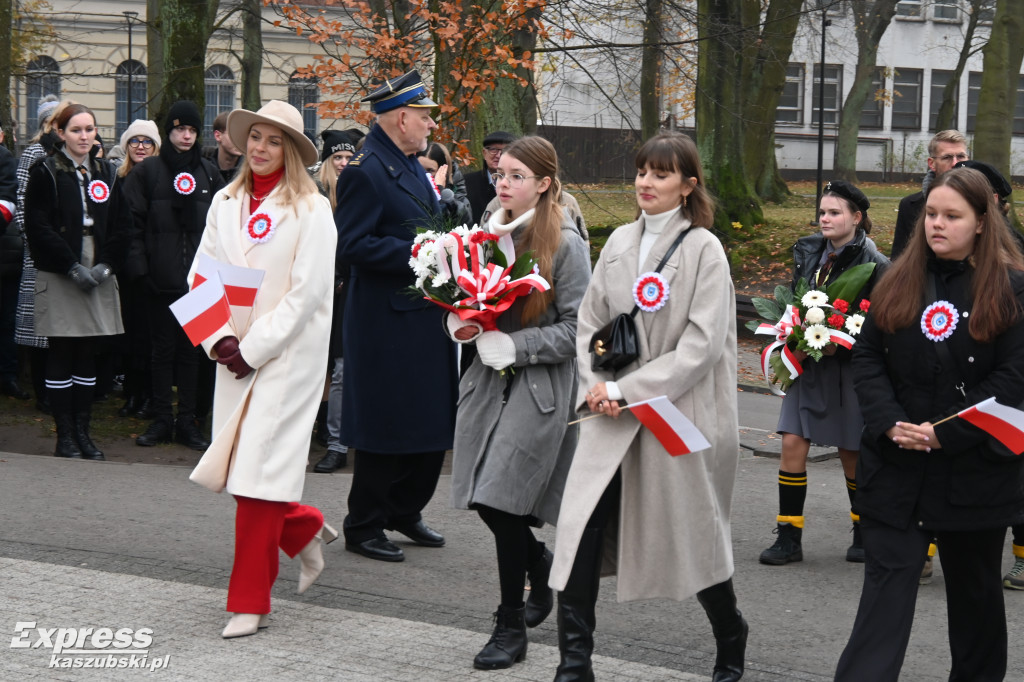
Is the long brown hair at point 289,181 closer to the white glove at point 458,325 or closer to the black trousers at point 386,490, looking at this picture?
the white glove at point 458,325

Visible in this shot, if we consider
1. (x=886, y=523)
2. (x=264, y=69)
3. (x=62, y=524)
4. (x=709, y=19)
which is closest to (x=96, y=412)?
(x=62, y=524)

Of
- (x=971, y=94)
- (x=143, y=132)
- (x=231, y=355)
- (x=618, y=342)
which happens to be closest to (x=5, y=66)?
(x=143, y=132)

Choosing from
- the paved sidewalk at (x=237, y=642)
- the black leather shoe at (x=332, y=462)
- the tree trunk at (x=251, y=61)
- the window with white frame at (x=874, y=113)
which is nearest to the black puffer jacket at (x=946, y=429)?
the paved sidewalk at (x=237, y=642)

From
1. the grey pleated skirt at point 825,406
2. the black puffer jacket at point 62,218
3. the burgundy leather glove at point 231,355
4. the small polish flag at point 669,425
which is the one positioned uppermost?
the black puffer jacket at point 62,218

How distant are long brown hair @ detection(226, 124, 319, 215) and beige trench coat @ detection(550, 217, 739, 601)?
158cm

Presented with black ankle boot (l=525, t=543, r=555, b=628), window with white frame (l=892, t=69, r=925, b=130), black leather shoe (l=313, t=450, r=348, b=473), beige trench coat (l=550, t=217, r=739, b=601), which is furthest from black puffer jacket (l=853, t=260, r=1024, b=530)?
window with white frame (l=892, t=69, r=925, b=130)

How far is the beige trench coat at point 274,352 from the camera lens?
5.50m

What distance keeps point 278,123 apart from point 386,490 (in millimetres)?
1940

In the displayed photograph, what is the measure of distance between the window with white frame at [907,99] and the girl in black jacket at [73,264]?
47.4 metres

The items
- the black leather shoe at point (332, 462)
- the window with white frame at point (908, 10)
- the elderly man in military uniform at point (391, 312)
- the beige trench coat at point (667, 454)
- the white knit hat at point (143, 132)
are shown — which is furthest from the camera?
the window with white frame at point (908, 10)

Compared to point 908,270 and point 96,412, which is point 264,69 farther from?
point 908,270

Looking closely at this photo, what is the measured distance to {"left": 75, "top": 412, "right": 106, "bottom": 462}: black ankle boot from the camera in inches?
356

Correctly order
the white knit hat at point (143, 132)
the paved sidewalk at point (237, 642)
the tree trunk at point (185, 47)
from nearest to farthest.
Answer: the paved sidewalk at point (237, 642)
the white knit hat at point (143, 132)
the tree trunk at point (185, 47)

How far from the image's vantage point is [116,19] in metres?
41.2
